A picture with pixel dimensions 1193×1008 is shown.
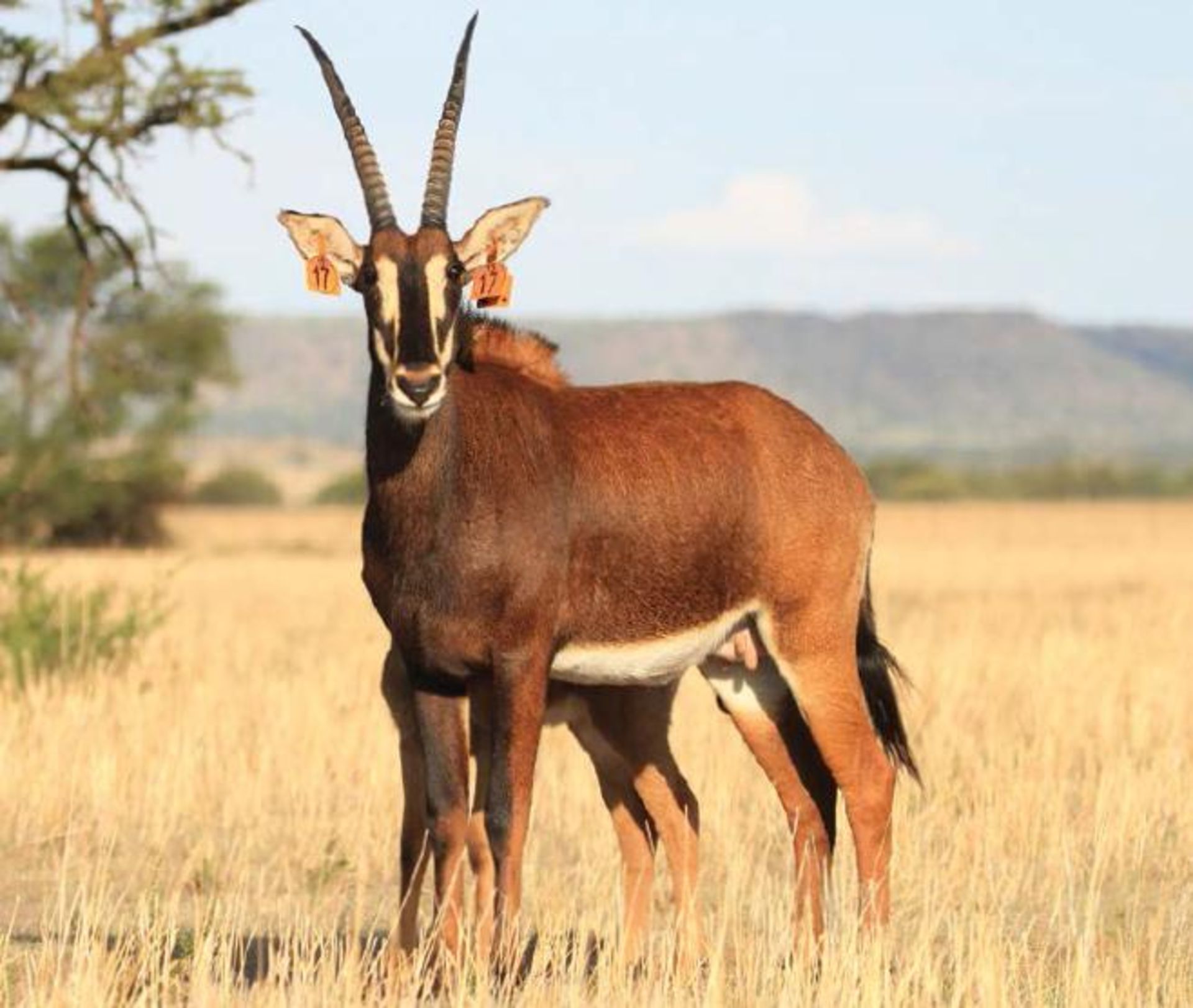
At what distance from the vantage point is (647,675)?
8.09 m

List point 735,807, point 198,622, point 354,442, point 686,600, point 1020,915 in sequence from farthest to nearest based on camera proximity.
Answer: point 354,442 < point 198,622 < point 735,807 < point 1020,915 < point 686,600

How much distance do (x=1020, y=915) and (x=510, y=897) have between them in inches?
87.4

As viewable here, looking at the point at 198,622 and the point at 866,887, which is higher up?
the point at 866,887

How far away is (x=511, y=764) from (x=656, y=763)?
132 centimetres

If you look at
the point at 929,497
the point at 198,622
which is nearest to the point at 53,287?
the point at 198,622

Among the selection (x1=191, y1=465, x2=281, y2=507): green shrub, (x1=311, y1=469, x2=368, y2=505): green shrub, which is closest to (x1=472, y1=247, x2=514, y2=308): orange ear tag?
(x1=311, y1=469, x2=368, y2=505): green shrub

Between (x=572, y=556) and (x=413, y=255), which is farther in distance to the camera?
(x=572, y=556)

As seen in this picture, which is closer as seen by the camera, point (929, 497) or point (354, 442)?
point (929, 497)

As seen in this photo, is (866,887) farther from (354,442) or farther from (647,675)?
(354,442)

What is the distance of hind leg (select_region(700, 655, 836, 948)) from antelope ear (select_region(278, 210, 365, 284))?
2196 mm

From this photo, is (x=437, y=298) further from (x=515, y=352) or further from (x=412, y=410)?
(x=515, y=352)

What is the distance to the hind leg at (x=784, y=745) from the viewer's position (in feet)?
29.0

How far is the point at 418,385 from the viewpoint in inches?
281

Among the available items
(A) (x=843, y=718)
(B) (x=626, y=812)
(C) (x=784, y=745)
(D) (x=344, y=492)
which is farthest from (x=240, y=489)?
(A) (x=843, y=718)
